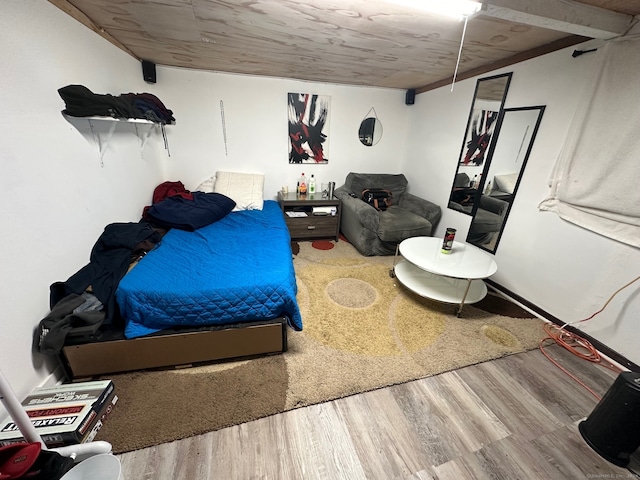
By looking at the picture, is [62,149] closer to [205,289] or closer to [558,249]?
[205,289]

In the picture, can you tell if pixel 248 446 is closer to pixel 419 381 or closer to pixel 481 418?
pixel 419 381

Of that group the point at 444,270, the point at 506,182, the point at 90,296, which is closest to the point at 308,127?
the point at 506,182

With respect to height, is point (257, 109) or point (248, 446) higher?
point (257, 109)

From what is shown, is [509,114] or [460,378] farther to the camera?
[509,114]

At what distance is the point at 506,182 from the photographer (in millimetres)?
2430

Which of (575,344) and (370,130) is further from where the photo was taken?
(370,130)

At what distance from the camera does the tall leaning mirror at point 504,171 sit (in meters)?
2.23

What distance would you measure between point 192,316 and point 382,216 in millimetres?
2326

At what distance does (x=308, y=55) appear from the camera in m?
2.32

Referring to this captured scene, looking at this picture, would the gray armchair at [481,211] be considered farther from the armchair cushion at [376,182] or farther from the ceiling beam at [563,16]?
the ceiling beam at [563,16]

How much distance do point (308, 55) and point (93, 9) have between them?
1.52 m

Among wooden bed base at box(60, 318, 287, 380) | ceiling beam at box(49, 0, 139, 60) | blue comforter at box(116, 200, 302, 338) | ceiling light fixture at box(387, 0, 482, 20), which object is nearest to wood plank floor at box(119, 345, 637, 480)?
wooden bed base at box(60, 318, 287, 380)

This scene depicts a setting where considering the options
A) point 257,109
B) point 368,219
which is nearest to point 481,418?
point 368,219

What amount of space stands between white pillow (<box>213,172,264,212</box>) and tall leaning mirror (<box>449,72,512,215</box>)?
2392 mm
